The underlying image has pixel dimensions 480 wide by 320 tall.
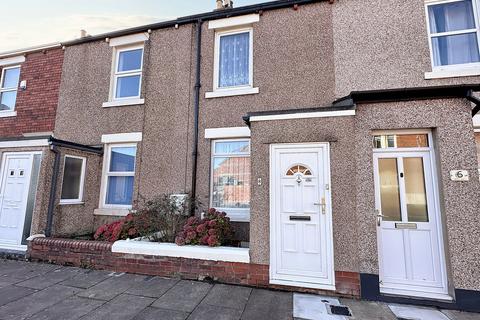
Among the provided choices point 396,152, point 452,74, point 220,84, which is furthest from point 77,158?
point 452,74

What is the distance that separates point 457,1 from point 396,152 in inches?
173

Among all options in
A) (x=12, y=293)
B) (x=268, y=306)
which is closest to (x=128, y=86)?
(x=12, y=293)

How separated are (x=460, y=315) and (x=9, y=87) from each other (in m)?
13.6

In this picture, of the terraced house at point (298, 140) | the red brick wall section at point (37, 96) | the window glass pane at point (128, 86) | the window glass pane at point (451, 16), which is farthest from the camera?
the red brick wall section at point (37, 96)

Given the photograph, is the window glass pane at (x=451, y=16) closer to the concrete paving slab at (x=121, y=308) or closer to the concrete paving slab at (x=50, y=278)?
the concrete paving slab at (x=121, y=308)

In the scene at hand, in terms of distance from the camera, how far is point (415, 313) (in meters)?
3.47

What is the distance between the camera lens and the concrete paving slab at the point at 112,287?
3.90m

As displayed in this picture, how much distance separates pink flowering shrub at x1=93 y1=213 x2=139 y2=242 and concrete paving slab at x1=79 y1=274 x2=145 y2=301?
910 mm

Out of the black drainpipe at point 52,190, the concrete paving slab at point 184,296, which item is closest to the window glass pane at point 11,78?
the black drainpipe at point 52,190

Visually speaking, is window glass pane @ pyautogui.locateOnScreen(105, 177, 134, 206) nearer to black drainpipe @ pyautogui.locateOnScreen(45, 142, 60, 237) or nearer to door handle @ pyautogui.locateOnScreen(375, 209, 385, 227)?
black drainpipe @ pyautogui.locateOnScreen(45, 142, 60, 237)

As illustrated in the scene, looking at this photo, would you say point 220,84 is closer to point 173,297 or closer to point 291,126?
point 291,126

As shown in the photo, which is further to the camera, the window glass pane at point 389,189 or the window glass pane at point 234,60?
the window glass pane at point 234,60

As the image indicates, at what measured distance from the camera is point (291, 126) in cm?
441

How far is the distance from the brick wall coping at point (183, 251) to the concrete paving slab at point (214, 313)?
917 millimetres
